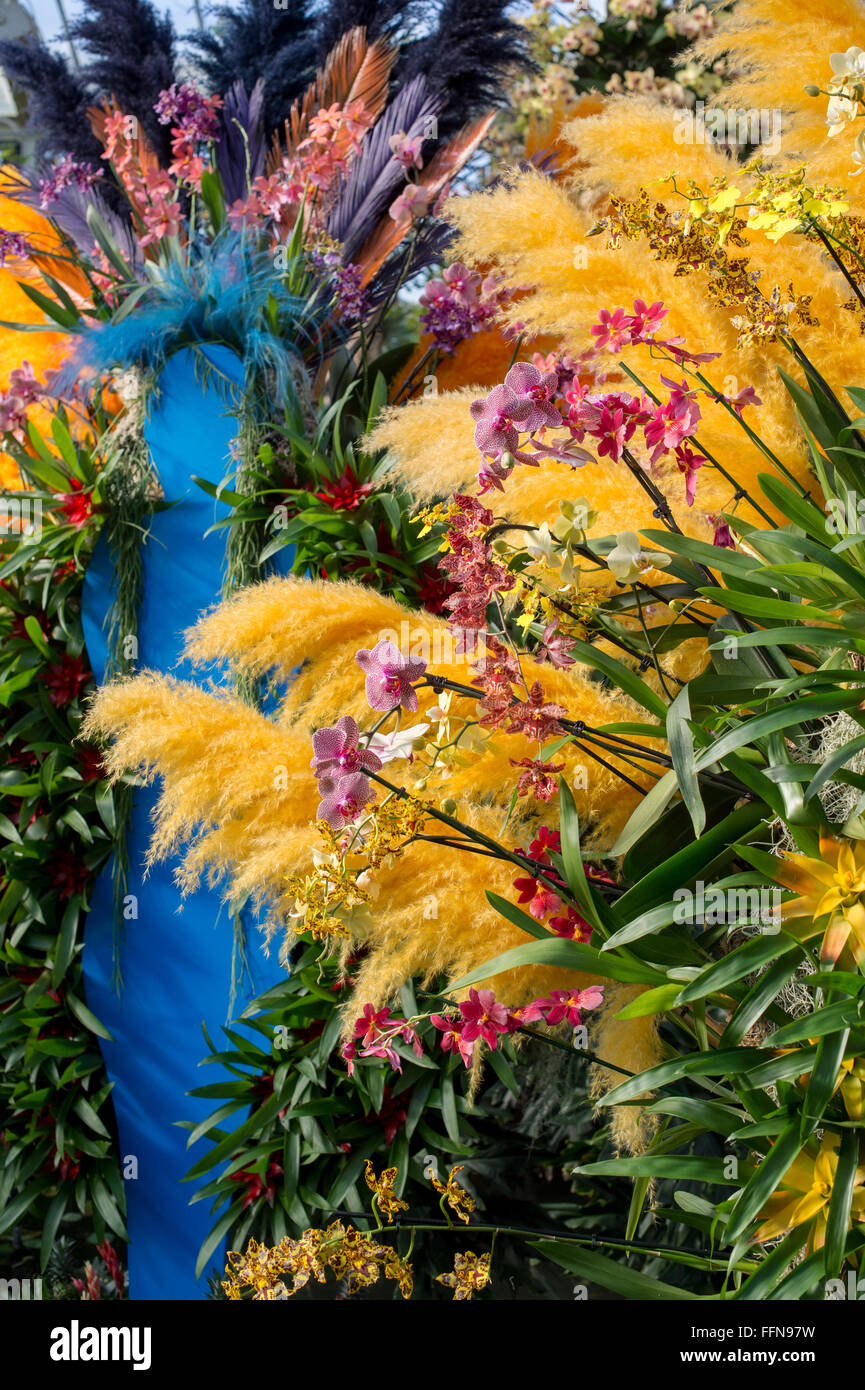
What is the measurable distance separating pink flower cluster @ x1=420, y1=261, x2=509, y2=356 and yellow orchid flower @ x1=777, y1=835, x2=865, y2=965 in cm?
82

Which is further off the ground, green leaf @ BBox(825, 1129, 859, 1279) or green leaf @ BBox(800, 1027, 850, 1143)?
green leaf @ BBox(800, 1027, 850, 1143)

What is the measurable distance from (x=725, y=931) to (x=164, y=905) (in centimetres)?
85

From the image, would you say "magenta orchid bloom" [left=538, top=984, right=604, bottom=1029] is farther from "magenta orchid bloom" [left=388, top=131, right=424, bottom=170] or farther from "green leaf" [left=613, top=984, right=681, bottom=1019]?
"magenta orchid bloom" [left=388, top=131, right=424, bottom=170]

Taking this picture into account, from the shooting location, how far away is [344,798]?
56 centimetres

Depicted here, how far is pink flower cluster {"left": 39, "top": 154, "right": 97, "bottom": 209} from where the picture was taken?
1415 millimetres

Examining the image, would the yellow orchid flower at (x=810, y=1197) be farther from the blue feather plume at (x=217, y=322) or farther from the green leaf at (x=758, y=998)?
the blue feather plume at (x=217, y=322)

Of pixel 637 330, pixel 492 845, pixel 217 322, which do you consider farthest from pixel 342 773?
pixel 217 322

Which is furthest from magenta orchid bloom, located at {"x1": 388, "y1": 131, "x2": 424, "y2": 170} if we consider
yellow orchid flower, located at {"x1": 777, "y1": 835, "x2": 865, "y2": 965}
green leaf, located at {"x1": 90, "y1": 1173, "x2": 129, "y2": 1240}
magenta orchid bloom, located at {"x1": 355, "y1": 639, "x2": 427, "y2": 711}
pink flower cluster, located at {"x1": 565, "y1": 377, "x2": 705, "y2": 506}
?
green leaf, located at {"x1": 90, "y1": 1173, "x2": 129, "y2": 1240}

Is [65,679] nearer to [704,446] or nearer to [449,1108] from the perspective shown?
[449,1108]

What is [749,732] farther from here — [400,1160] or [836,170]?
[400,1160]
